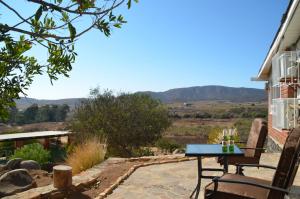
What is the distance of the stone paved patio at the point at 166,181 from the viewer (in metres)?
6.32

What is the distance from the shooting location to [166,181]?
7379 mm

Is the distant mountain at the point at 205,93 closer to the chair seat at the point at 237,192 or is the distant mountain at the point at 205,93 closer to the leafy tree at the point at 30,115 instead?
the leafy tree at the point at 30,115

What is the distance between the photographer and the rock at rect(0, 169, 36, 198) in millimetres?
7824

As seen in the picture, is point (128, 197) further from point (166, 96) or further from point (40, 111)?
point (166, 96)

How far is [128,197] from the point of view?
20.1 ft

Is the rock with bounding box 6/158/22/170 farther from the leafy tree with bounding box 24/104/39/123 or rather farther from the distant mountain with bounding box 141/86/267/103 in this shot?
the distant mountain with bounding box 141/86/267/103

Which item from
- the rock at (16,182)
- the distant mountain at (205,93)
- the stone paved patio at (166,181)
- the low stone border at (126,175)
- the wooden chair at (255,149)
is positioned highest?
the distant mountain at (205,93)

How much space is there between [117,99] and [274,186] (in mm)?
14923

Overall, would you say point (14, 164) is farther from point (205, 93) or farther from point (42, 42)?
point (205, 93)

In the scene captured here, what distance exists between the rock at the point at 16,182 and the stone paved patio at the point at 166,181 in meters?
2.22

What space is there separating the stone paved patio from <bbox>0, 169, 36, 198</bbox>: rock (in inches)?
87.5

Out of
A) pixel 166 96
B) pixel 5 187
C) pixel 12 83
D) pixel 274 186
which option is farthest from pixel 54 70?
pixel 166 96

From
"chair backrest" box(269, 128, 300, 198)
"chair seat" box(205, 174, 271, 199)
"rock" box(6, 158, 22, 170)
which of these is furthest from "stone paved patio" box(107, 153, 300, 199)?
"rock" box(6, 158, 22, 170)

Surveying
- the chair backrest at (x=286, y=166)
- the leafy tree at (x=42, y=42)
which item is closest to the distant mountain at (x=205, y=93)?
the chair backrest at (x=286, y=166)
